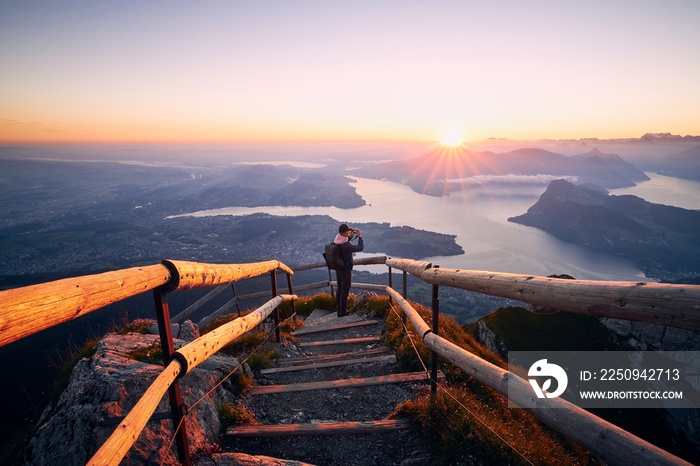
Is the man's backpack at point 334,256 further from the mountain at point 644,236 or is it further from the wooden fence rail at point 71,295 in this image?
the mountain at point 644,236

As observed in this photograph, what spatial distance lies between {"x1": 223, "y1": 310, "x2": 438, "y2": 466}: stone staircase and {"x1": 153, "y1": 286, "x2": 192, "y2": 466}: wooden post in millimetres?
812

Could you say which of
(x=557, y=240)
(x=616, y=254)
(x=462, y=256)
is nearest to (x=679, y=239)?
(x=616, y=254)

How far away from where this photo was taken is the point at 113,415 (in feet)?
9.78

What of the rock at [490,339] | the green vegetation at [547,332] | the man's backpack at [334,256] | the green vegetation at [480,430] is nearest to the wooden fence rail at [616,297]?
the green vegetation at [480,430]

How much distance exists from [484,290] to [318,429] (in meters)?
2.39

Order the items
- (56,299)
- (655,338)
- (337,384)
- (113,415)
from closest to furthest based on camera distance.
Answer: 1. (56,299)
2. (113,415)
3. (337,384)
4. (655,338)

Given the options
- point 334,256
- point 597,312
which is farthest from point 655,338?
point 597,312

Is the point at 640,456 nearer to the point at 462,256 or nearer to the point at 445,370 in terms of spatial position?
the point at 445,370

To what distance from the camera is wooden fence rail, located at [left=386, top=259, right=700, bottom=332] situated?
1357mm

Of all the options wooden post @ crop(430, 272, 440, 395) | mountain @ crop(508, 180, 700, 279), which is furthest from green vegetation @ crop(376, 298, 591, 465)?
mountain @ crop(508, 180, 700, 279)

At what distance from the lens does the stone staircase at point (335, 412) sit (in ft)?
10.9

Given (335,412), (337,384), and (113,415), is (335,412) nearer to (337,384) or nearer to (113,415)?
(337,384)

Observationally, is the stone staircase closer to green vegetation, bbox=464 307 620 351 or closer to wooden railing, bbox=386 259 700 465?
wooden railing, bbox=386 259 700 465

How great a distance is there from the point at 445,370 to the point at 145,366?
3.90 meters
